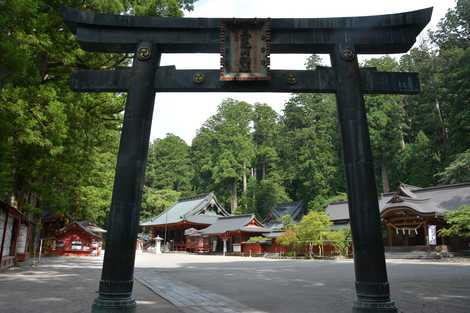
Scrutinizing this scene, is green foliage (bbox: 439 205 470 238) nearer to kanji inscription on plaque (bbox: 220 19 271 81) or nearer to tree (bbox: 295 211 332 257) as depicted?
tree (bbox: 295 211 332 257)

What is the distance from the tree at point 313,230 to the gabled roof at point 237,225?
32.7 ft

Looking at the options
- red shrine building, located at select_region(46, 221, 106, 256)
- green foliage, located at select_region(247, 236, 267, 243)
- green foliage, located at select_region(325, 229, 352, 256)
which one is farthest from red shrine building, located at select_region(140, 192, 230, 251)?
green foliage, located at select_region(325, 229, 352, 256)

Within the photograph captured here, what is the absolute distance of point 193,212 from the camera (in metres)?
51.4

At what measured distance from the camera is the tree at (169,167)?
72438mm

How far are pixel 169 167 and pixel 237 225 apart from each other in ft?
112

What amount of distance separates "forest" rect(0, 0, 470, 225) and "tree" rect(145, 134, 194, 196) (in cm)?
20

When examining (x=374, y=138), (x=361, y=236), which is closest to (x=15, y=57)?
(x=361, y=236)

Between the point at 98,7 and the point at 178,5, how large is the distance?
304cm

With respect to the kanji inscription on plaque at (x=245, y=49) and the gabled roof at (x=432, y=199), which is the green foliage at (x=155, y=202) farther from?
the kanji inscription on plaque at (x=245, y=49)

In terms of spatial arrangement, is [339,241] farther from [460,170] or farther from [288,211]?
[288,211]

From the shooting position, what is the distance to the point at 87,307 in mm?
7594

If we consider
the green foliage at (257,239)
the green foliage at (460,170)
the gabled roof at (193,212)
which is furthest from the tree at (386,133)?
the gabled roof at (193,212)

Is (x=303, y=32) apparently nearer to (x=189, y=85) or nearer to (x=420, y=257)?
(x=189, y=85)

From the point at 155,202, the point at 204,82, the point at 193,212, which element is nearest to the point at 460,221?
the point at 204,82
